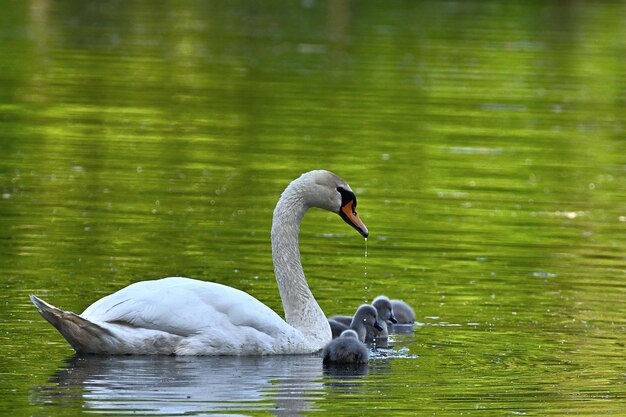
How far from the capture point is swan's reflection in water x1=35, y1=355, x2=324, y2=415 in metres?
9.55

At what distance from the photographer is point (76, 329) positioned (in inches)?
424

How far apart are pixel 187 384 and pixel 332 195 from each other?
2464 mm

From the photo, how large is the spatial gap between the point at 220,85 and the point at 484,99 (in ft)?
16.5

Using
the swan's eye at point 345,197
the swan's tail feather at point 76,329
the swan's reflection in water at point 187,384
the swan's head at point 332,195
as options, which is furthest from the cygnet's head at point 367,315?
the swan's tail feather at point 76,329

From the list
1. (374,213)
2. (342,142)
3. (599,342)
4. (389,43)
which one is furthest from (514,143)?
(389,43)

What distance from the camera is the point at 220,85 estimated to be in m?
31.8

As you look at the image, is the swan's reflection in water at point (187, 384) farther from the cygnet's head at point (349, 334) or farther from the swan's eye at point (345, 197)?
the swan's eye at point (345, 197)

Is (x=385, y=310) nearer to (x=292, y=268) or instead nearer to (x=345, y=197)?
(x=292, y=268)

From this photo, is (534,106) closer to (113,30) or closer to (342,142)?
(342,142)

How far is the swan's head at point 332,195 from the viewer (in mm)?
12180

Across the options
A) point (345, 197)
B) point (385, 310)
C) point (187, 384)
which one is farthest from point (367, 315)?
point (187, 384)

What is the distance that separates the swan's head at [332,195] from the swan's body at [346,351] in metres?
1.08

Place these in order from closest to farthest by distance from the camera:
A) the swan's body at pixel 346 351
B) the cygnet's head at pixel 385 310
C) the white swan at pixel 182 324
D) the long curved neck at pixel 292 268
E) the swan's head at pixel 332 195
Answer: the white swan at pixel 182 324, the swan's body at pixel 346 351, the long curved neck at pixel 292 268, the swan's head at pixel 332 195, the cygnet's head at pixel 385 310

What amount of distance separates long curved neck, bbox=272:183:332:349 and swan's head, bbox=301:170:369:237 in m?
0.11
